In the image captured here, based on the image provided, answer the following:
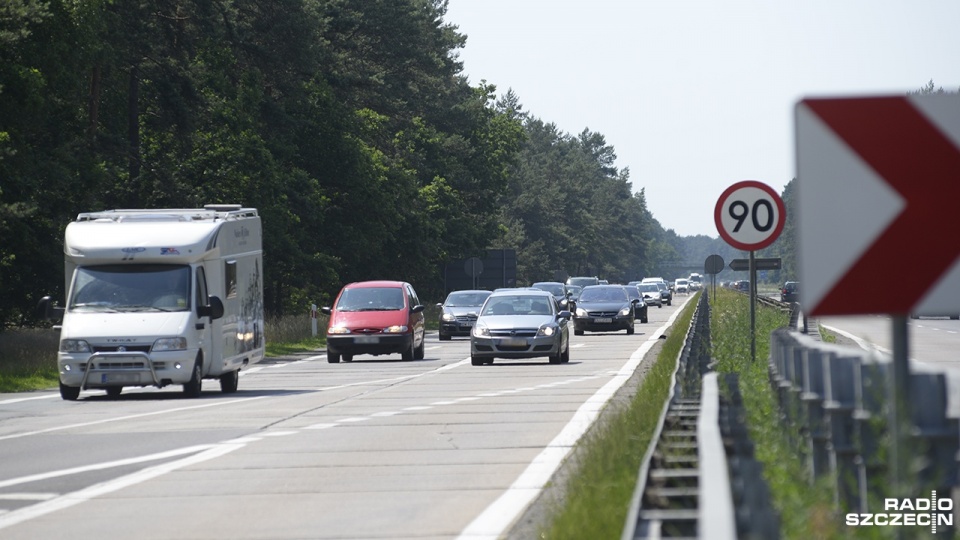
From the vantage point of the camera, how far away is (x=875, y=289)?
5727 millimetres

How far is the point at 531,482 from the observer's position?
12.2 meters

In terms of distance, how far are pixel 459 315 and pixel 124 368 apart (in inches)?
1025

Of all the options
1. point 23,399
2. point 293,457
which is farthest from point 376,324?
point 293,457

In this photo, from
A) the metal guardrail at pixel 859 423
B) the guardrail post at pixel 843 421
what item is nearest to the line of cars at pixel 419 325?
the metal guardrail at pixel 859 423

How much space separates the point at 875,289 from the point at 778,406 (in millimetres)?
5774

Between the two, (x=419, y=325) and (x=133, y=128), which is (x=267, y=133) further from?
(x=419, y=325)

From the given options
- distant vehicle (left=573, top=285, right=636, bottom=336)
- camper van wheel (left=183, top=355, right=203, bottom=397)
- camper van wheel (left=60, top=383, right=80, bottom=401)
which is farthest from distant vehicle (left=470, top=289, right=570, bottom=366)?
distant vehicle (left=573, top=285, right=636, bottom=336)

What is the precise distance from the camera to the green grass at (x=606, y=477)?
28.7 ft

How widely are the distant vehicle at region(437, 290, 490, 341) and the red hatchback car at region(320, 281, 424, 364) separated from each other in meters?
11.1

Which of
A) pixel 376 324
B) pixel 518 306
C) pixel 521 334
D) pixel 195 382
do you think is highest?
pixel 518 306

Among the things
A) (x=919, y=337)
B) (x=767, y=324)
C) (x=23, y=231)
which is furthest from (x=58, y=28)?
(x=919, y=337)

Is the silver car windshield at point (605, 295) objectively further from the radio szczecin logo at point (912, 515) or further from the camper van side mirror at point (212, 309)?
the radio szczecin logo at point (912, 515)

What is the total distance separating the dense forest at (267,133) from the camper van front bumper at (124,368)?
11.6 metres

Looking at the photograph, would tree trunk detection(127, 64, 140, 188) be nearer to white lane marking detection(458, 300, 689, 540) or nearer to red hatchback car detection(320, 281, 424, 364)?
red hatchback car detection(320, 281, 424, 364)
